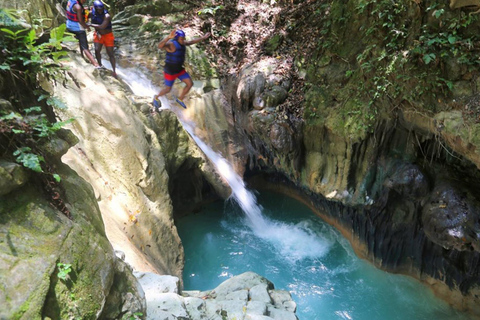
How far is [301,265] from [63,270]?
17.6 feet

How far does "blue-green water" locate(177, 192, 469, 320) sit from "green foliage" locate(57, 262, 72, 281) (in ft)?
13.6

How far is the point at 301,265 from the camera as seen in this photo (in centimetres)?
667

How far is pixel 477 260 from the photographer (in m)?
5.14

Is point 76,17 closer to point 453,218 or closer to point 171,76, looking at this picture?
point 171,76

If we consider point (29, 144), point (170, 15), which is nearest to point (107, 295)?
point (29, 144)

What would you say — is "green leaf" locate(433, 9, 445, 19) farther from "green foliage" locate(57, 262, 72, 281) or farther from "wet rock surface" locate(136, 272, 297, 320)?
"green foliage" locate(57, 262, 72, 281)

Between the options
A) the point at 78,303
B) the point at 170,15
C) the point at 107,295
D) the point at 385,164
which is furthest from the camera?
the point at 170,15

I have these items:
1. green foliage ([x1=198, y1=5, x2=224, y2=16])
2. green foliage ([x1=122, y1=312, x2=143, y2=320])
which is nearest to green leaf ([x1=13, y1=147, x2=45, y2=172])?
green foliage ([x1=122, y1=312, x2=143, y2=320])

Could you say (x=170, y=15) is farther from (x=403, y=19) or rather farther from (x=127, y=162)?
(x=403, y=19)

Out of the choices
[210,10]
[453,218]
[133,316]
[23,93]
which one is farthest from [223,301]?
[210,10]

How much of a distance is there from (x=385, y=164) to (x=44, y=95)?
5.43 meters

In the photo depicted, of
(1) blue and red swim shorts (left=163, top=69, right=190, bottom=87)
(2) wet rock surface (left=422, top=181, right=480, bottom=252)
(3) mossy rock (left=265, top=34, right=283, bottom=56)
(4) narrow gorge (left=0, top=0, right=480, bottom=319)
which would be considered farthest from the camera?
(3) mossy rock (left=265, top=34, right=283, bottom=56)

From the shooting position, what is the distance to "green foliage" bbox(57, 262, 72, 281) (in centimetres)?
223

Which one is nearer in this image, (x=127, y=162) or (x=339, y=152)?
(x=127, y=162)
